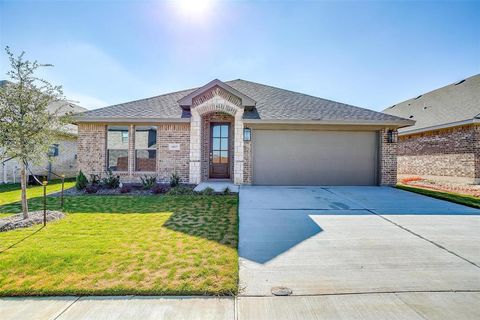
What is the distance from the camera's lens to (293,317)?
2414mm

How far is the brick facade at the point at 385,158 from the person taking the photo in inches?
422

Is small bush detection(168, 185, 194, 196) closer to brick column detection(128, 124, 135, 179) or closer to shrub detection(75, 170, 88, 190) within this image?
brick column detection(128, 124, 135, 179)

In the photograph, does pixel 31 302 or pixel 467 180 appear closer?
pixel 31 302

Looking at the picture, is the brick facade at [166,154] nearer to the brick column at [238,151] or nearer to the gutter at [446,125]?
the brick column at [238,151]

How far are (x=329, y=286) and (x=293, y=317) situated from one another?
78cm

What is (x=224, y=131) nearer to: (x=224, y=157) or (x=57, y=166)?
(x=224, y=157)

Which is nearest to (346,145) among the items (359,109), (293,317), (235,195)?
(359,109)

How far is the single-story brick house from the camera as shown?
408 inches

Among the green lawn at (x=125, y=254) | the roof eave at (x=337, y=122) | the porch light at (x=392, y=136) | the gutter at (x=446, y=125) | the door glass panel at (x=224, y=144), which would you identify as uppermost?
the gutter at (x=446, y=125)

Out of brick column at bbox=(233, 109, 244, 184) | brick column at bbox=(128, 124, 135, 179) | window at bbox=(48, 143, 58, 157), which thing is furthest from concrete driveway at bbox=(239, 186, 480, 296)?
brick column at bbox=(128, 124, 135, 179)

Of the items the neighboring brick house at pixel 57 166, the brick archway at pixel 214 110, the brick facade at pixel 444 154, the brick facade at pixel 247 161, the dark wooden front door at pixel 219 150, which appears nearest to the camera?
the brick archway at pixel 214 110

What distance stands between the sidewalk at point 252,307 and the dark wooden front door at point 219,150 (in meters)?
8.89

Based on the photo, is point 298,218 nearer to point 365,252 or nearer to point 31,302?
point 365,252

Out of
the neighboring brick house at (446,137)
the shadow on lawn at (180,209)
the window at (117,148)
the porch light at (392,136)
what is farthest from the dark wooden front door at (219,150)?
the neighboring brick house at (446,137)
